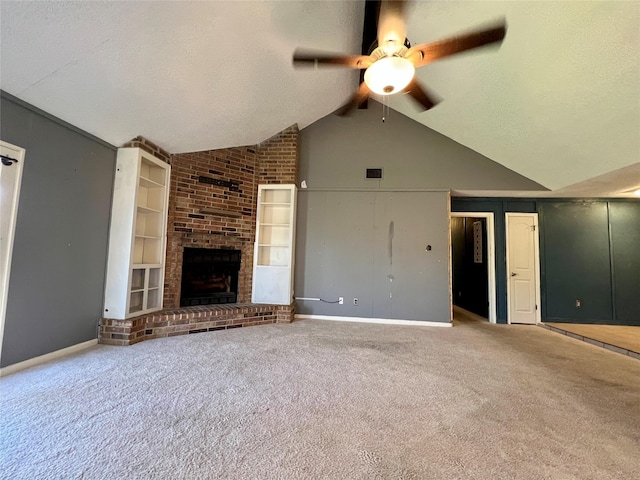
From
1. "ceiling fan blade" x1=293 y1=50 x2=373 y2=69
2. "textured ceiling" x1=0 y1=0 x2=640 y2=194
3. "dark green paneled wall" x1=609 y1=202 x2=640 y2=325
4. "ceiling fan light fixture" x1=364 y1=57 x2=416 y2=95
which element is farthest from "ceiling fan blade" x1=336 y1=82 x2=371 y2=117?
"dark green paneled wall" x1=609 y1=202 x2=640 y2=325

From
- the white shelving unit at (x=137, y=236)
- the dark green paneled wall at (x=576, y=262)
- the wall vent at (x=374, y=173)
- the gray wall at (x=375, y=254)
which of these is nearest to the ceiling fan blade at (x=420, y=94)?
the wall vent at (x=374, y=173)

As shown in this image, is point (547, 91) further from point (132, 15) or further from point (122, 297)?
point (122, 297)

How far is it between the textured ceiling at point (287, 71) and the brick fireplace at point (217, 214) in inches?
14.4

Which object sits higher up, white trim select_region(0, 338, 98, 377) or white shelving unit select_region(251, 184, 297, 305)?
white shelving unit select_region(251, 184, 297, 305)

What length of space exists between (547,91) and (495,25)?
1837 mm

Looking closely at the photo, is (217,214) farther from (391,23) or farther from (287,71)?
(391,23)

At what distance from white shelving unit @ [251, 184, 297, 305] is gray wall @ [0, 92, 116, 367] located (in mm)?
2099

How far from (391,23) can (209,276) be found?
3.99 metres

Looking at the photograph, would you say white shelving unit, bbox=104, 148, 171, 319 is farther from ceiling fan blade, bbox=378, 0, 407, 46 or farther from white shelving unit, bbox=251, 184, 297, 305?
ceiling fan blade, bbox=378, 0, 407, 46

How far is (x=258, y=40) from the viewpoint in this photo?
2.84 m

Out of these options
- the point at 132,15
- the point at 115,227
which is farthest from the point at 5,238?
the point at 132,15

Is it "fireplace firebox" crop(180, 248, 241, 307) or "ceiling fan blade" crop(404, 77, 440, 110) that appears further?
"fireplace firebox" crop(180, 248, 241, 307)

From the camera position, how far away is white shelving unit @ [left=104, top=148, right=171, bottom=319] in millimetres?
3174

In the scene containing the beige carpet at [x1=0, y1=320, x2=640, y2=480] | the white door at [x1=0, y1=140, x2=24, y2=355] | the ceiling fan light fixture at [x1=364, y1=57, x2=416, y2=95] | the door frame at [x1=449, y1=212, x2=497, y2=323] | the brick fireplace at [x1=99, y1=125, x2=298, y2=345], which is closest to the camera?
the beige carpet at [x1=0, y1=320, x2=640, y2=480]
